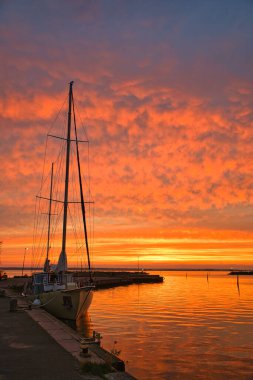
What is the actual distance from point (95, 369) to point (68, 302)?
59.5 feet

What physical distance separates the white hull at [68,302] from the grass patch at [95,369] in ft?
53.4

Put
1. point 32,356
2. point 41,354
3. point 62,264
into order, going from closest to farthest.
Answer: point 32,356, point 41,354, point 62,264

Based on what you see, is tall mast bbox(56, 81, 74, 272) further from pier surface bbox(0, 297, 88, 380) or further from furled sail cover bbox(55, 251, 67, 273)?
pier surface bbox(0, 297, 88, 380)

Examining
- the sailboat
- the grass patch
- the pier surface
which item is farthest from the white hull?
the grass patch

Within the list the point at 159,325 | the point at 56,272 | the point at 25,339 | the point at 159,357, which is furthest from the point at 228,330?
the point at 25,339

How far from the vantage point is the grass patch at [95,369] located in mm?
11367

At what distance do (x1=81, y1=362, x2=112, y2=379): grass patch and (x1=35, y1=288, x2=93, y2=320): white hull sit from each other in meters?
16.3

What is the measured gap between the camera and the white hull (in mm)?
28109

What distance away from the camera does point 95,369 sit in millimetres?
11414

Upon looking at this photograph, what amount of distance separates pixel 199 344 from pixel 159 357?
16.9 feet

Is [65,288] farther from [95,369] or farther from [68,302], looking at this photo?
[95,369]

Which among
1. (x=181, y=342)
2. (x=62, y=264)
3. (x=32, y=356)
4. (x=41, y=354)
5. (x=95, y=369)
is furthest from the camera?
(x=62, y=264)

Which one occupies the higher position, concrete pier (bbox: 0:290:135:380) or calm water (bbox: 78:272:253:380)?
concrete pier (bbox: 0:290:135:380)

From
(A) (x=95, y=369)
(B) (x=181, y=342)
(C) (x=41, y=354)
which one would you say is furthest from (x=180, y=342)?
(A) (x=95, y=369)
